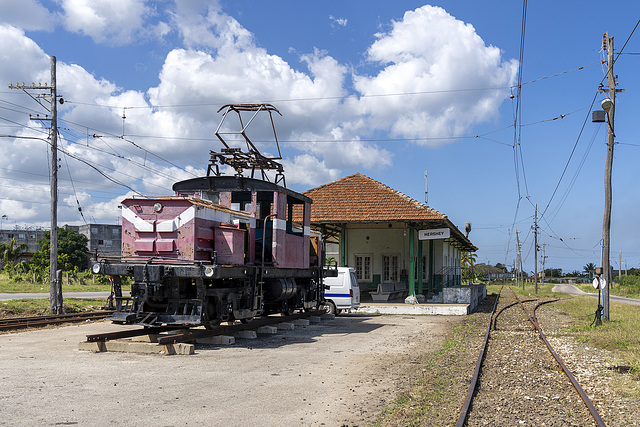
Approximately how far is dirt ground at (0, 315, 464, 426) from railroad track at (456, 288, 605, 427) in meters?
1.09

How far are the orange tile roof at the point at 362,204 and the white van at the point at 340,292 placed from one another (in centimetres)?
364

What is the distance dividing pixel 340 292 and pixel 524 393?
12.2 meters

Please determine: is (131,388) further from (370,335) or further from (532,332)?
(532,332)

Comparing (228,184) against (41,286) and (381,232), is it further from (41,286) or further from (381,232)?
(41,286)

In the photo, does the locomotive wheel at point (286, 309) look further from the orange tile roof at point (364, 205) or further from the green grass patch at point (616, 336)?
the green grass patch at point (616, 336)

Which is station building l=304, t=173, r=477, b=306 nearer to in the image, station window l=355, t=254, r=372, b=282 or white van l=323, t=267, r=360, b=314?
station window l=355, t=254, r=372, b=282

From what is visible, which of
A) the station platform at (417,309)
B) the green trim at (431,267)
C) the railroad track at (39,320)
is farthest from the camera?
the green trim at (431,267)

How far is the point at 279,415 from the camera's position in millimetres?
6301

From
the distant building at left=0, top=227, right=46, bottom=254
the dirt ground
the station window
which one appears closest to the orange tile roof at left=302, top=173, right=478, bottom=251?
the station window

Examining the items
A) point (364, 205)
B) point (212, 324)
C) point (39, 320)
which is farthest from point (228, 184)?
point (364, 205)

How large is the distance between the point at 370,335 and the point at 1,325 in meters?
9.13

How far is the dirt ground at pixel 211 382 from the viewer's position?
6152 mm

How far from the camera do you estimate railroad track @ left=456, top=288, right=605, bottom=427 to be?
6387mm

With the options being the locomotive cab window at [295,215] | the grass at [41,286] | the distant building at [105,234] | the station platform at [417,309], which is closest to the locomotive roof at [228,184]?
the locomotive cab window at [295,215]
